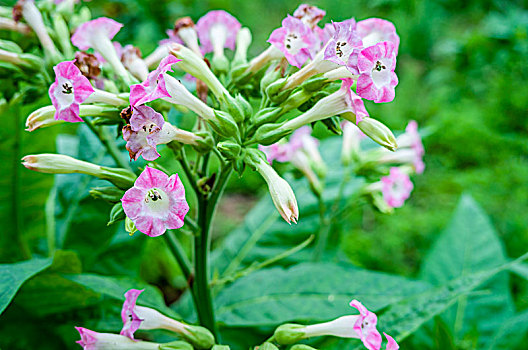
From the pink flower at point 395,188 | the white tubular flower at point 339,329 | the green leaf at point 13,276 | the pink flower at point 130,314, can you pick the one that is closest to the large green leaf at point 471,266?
the pink flower at point 395,188

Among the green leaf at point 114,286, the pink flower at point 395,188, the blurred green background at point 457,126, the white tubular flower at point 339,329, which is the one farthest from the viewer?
the blurred green background at point 457,126

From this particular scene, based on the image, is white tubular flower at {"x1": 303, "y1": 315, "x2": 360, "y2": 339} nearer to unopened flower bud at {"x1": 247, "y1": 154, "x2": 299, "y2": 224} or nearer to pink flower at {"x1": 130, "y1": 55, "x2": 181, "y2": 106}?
unopened flower bud at {"x1": 247, "y1": 154, "x2": 299, "y2": 224}

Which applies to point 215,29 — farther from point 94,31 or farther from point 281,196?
point 281,196

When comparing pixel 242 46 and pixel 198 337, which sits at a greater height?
pixel 242 46

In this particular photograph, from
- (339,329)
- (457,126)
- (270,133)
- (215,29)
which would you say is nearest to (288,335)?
(339,329)

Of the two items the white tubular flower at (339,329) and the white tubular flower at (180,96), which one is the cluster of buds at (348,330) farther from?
the white tubular flower at (180,96)

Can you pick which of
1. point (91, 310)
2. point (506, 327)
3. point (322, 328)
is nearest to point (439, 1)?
point (506, 327)
